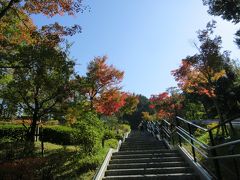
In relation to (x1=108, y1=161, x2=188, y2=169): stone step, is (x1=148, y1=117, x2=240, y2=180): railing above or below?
above

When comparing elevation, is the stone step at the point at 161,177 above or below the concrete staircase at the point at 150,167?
below

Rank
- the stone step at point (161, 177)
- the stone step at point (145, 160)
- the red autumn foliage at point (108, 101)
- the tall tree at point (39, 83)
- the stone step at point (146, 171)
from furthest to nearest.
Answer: the red autumn foliage at point (108, 101) < the tall tree at point (39, 83) < the stone step at point (145, 160) < the stone step at point (146, 171) < the stone step at point (161, 177)

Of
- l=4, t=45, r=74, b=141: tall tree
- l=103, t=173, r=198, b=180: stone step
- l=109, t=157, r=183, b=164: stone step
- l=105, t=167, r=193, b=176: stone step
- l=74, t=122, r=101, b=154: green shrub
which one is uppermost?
l=4, t=45, r=74, b=141: tall tree

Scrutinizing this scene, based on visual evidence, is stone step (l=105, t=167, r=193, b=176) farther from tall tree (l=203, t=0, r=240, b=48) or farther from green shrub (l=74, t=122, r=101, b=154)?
tall tree (l=203, t=0, r=240, b=48)

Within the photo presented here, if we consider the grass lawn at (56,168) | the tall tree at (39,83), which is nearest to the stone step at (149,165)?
the grass lawn at (56,168)

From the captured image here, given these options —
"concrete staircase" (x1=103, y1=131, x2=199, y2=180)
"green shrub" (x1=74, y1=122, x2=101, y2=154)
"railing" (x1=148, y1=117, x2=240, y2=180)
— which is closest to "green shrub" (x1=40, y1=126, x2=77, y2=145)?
"green shrub" (x1=74, y1=122, x2=101, y2=154)

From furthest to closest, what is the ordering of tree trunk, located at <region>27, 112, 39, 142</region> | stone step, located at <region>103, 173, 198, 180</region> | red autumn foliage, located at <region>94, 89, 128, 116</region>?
red autumn foliage, located at <region>94, 89, 128, 116</region> → tree trunk, located at <region>27, 112, 39, 142</region> → stone step, located at <region>103, 173, 198, 180</region>

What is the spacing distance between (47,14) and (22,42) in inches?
72.4

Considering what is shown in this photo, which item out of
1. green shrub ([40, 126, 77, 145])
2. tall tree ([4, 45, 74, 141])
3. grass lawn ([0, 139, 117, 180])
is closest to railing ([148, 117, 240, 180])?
grass lawn ([0, 139, 117, 180])

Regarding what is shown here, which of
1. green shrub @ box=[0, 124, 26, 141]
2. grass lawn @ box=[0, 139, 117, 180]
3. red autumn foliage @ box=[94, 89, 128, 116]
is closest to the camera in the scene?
grass lawn @ box=[0, 139, 117, 180]

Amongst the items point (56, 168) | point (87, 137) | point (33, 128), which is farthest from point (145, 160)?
point (33, 128)

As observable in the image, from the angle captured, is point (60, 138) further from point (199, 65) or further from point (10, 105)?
point (199, 65)

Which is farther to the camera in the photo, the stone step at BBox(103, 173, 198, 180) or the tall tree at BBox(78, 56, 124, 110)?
the tall tree at BBox(78, 56, 124, 110)

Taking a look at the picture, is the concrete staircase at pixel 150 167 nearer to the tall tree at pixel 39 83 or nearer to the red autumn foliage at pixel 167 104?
the tall tree at pixel 39 83
